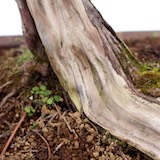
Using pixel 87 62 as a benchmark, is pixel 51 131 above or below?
below

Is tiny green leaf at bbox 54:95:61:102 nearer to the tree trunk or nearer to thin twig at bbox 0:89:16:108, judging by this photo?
the tree trunk

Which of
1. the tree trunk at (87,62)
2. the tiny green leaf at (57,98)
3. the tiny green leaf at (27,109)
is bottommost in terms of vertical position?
the tiny green leaf at (27,109)

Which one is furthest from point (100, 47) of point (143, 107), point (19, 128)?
point (19, 128)

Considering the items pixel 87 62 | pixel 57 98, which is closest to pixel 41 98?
pixel 57 98

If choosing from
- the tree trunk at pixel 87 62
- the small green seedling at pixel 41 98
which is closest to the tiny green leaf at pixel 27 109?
the small green seedling at pixel 41 98

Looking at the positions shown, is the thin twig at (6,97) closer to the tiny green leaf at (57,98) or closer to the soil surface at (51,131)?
the soil surface at (51,131)

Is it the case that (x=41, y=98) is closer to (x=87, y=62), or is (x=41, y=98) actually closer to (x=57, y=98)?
(x=57, y=98)
